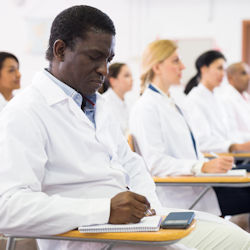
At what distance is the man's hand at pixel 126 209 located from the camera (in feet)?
4.09

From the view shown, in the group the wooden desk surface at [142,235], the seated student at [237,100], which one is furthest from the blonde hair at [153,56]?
the seated student at [237,100]

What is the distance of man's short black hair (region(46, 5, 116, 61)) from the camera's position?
1412 mm

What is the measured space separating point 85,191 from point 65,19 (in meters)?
0.54

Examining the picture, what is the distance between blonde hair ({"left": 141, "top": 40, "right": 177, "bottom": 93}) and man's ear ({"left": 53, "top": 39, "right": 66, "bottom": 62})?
4.55 feet

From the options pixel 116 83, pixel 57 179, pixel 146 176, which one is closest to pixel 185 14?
pixel 116 83

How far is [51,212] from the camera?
1.21 m

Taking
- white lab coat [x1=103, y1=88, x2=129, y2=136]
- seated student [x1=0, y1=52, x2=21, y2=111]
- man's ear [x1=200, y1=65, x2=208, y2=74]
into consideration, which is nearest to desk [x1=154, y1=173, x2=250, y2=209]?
seated student [x1=0, y1=52, x2=21, y2=111]

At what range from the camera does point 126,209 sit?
4.08 feet

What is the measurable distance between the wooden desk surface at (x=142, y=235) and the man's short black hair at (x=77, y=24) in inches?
22.7

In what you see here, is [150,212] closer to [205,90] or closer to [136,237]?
[136,237]

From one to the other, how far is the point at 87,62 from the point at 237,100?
340 cm

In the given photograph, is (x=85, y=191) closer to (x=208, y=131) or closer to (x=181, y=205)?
(x=181, y=205)

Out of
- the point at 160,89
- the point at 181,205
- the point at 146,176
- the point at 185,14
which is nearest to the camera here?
the point at 146,176

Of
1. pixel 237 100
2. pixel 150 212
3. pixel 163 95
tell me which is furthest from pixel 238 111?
pixel 150 212
